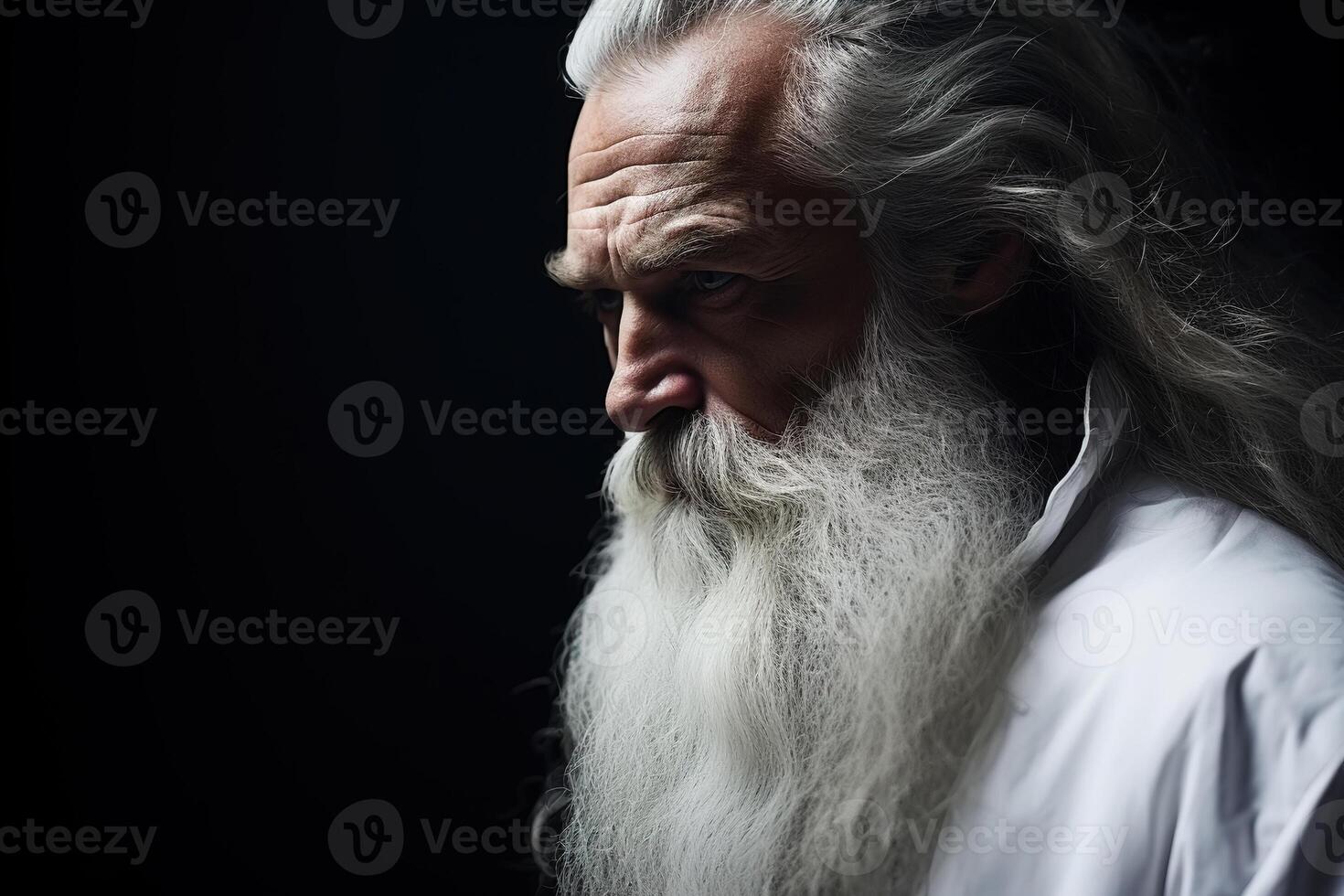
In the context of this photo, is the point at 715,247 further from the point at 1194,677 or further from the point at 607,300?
the point at 1194,677

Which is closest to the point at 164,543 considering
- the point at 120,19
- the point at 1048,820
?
the point at 120,19

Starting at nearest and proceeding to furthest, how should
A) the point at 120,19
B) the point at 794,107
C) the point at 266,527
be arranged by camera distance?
the point at 794,107 → the point at 120,19 → the point at 266,527

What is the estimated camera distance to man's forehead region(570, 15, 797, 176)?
53.9 inches

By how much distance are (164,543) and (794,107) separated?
149cm

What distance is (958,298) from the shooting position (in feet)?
4.68

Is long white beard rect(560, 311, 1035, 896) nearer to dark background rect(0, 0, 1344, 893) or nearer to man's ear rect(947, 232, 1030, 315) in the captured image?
man's ear rect(947, 232, 1030, 315)

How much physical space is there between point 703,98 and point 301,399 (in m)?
1.17

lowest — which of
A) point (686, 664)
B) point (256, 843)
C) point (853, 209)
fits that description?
point (256, 843)

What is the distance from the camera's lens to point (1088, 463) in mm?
1312

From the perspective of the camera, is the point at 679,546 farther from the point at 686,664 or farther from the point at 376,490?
the point at 376,490

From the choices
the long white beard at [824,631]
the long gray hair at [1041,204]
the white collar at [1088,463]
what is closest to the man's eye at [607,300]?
the long white beard at [824,631]

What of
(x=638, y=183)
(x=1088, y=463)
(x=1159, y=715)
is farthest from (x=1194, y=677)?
(x=638, y=183)

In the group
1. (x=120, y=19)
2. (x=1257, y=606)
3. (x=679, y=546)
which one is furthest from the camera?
(x=120, y=19)

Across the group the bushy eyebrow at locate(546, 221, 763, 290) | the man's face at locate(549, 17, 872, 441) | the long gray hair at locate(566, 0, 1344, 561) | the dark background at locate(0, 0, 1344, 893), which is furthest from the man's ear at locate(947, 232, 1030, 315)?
the dark background at locate(0, 0, 1344, 893)
